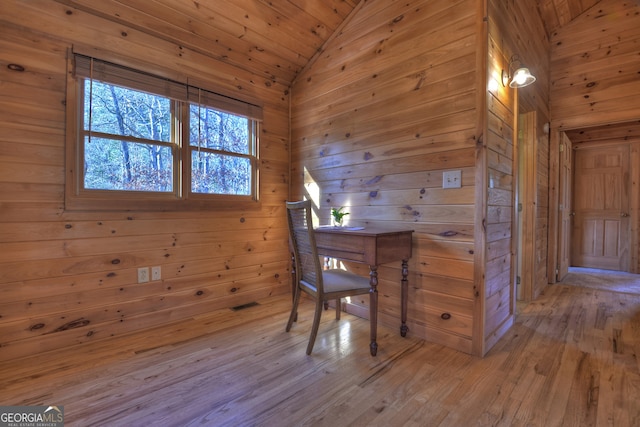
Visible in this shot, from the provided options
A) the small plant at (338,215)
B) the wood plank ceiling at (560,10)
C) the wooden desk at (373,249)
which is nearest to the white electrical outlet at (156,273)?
the wooden desk at (373,249)

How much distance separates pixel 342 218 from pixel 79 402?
2.09m

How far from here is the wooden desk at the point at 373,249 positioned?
1949 millimetres

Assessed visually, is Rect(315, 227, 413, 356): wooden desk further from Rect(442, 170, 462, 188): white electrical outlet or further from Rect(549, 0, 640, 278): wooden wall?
Rect(549, 0, 640, 278): wooden wall

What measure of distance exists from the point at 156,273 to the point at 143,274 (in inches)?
3.7

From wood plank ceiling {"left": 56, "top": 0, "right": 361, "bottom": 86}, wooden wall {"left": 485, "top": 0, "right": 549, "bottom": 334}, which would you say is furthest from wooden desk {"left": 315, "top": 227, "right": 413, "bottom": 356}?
wood plank ceiling {"left": 56, "top": 0, "right": 361, "bottom": 86}

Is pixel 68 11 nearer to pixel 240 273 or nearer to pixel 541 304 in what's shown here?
pixel 240 273

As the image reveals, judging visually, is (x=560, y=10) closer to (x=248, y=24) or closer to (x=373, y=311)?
(x=248, y=24)

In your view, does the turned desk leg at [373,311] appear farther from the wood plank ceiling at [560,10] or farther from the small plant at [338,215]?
the wood plank ceiling at [560,10]

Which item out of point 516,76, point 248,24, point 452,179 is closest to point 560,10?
point 516,76

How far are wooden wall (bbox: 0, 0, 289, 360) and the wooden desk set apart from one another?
1161 millimetres

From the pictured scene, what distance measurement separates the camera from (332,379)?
1.69 m

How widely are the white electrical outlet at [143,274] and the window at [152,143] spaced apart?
19.2 inches

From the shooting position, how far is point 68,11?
6.59 feet

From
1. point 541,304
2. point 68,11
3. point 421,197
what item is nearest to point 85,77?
point 68,11
